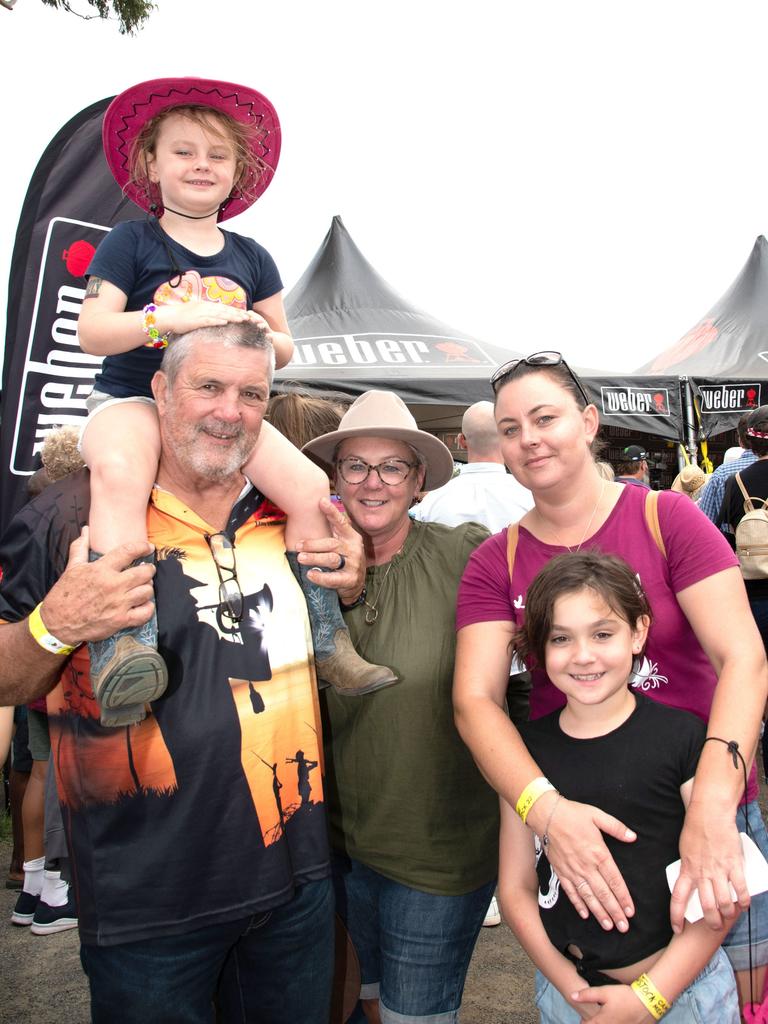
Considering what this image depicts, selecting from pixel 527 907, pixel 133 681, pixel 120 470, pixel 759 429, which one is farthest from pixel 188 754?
pixel 759 429

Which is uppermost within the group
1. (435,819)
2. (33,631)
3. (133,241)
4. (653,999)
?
(133,241)

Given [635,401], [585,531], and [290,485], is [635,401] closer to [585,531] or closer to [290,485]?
[585,531]

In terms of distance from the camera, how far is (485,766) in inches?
69.8

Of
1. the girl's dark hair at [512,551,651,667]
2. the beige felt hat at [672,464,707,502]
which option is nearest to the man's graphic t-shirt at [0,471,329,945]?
the girl's dark hair at [512,551,651,667]

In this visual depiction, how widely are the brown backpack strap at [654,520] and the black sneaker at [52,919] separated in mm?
3436

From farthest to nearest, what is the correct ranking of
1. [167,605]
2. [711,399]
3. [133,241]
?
[711,399] → [133,241] → [167,605]

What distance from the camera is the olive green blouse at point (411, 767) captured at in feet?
6.80

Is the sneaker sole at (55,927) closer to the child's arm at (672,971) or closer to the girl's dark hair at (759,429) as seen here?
the child's arm at (672,971)

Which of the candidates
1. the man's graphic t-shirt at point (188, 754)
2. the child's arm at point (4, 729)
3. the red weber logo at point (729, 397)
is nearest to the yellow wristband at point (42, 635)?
the man's graphic t-shirt at point (188, 754)

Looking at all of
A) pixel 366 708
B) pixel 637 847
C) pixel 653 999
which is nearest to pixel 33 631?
pixel 366 708

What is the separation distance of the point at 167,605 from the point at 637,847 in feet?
3.75

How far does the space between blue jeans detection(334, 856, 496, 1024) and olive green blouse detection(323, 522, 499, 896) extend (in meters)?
0.06

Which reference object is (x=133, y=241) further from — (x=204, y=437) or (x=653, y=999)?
(x=653, y=999)

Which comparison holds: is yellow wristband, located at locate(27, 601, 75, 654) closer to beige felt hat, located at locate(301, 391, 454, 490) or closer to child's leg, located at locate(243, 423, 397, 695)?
child's leg, located at locate(243, 423, 397, 695)
